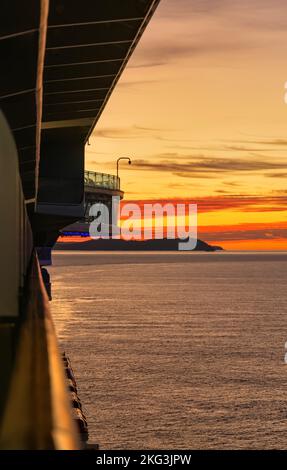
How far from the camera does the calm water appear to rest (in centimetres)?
5550

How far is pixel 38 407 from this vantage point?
5.88 feet

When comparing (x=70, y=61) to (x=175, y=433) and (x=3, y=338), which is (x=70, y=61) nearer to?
(x=3, y=338)

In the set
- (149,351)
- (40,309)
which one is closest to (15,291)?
(40,309)

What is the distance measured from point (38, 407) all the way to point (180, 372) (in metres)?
78.8

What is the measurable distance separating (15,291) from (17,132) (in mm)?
20918

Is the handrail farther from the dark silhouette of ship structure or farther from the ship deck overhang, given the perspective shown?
the ship deck overhang

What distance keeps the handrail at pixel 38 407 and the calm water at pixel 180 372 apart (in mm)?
49462

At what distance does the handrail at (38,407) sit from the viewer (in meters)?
1.59

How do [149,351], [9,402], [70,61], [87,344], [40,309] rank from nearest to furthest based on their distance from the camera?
1. [9,402]
2. [40,309]
3. [70,61]
4. [149,351]
5. [87,344]

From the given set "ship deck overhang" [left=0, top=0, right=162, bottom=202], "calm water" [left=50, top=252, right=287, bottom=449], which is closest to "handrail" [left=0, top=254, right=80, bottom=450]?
"ship deck overhang" [left=0, top=0, right=162, bottom=202]

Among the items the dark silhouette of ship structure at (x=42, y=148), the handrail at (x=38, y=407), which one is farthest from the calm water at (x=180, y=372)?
the handrail at (x=38, y=407)

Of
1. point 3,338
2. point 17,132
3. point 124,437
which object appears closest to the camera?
point 3,338

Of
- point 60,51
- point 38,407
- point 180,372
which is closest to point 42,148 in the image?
point 60,51

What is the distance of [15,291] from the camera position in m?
6.71
